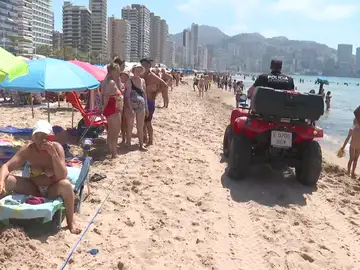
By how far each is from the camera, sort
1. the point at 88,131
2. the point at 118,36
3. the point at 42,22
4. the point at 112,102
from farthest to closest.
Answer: the point at 42,22
the point at 118,36
the point at 88,131
the point at 112,102

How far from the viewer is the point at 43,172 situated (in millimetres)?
3775

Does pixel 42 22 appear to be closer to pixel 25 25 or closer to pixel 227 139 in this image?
pixel 25 25

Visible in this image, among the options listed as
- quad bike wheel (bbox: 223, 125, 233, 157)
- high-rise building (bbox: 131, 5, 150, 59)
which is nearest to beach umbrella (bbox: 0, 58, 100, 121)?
quad bike wheel (bbox: 223, 125, 233, 157)

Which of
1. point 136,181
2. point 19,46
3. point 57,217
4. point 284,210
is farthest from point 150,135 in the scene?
point 19,46

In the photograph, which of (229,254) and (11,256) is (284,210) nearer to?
(229,254)

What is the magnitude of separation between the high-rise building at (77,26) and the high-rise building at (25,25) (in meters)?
9.40

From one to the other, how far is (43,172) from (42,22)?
129m

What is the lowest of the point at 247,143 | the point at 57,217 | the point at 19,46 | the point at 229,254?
the point at 229,254

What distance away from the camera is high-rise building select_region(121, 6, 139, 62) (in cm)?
12744

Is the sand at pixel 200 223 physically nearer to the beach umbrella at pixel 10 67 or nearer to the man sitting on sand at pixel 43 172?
the man sitting on sand at pixel 43 172

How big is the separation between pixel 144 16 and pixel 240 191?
138189 mm

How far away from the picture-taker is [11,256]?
307 centimetres

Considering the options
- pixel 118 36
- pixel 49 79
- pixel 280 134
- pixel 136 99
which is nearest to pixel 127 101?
pixel 136 99

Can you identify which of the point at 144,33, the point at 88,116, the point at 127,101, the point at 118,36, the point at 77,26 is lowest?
the point at 88,116
